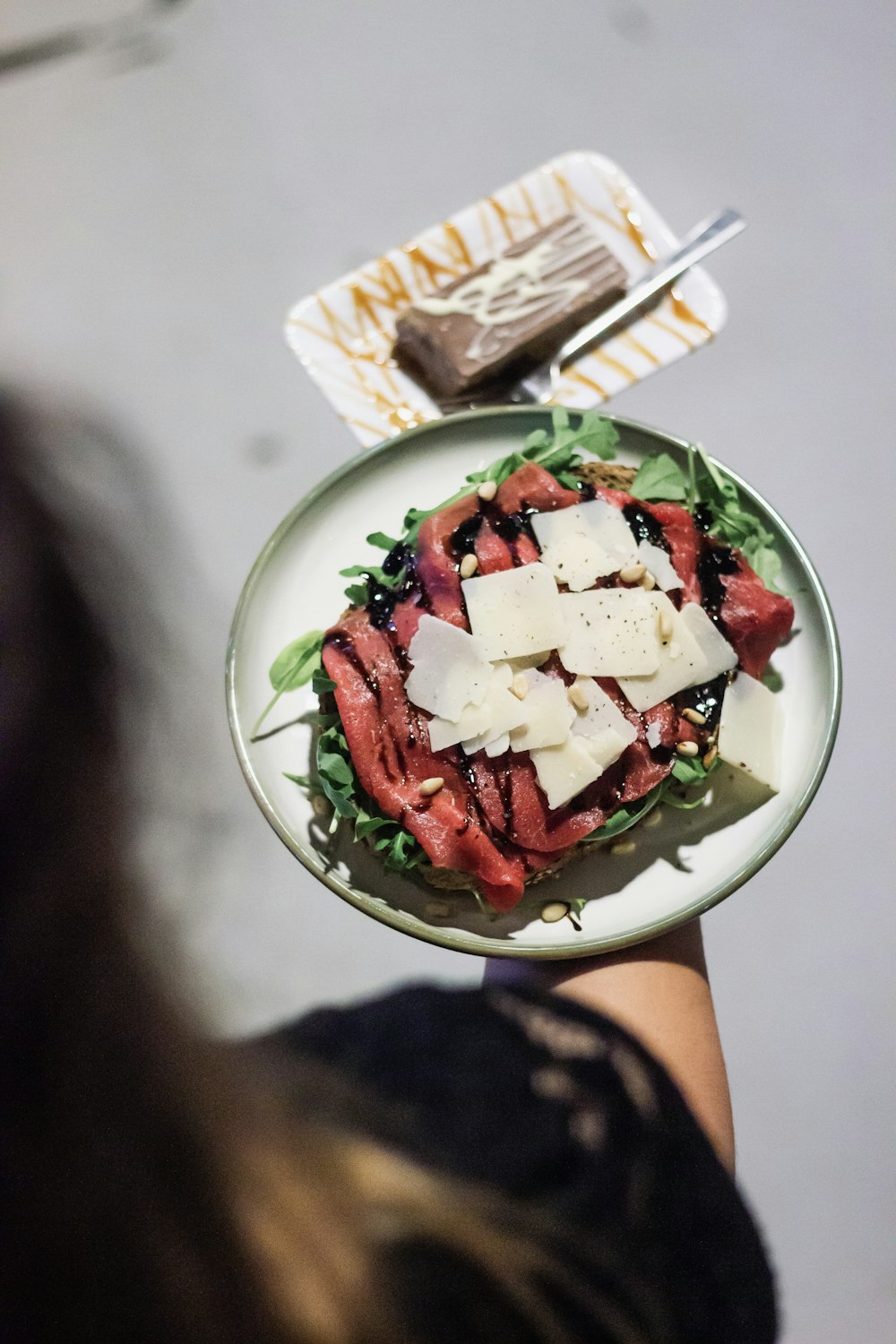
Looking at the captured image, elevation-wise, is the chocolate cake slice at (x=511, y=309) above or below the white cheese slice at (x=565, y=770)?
above

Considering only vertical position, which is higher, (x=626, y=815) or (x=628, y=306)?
(x=628, y=306)

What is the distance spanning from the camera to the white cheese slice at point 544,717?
47.9 inches

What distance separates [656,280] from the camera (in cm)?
181

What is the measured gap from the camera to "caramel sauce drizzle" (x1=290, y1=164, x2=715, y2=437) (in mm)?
1792

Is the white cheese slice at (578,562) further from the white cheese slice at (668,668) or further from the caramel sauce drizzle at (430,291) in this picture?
the caramel sauce drizzle at (430,291)

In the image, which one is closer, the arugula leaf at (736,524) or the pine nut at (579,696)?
the pine nut at (579,696)

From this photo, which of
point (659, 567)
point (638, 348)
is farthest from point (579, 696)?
point (638, 348)

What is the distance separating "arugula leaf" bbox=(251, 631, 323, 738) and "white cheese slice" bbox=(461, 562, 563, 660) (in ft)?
0.93

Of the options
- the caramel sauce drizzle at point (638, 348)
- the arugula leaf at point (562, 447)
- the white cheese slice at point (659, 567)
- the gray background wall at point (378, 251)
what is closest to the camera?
the white cheese slice at point (659, 567)

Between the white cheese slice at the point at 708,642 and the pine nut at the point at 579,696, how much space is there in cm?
18

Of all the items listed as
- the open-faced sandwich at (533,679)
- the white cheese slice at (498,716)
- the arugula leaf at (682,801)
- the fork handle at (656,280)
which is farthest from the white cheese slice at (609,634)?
the fork handle at (656,280)

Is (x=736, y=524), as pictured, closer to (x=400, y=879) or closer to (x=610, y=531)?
(x=610, y=531)

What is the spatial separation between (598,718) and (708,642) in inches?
8.2

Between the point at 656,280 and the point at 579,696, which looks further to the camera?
the point at 656,280
